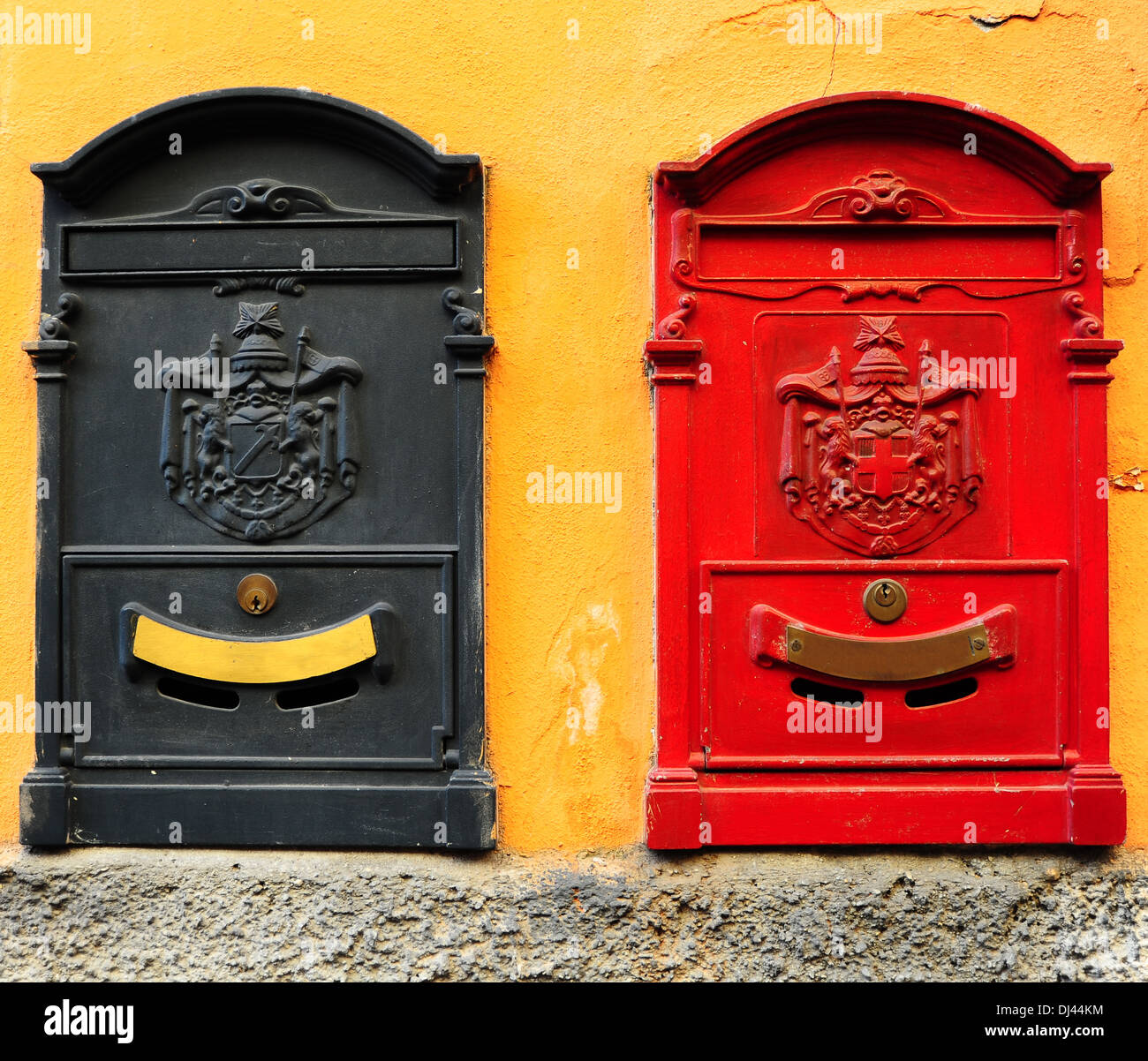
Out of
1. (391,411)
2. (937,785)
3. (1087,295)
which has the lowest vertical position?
(937,785)

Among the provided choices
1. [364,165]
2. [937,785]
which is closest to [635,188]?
[364,165]

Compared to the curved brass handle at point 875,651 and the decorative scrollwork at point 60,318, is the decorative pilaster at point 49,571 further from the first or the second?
the curved brass handle at point 875,651

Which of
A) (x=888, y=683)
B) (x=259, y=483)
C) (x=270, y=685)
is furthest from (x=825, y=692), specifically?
(x=259, y=483)

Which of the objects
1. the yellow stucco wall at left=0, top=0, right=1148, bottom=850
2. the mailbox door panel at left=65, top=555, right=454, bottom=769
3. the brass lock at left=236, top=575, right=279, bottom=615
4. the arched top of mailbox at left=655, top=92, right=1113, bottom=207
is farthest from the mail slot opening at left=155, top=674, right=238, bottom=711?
the arched top of mailbox at left=655, top=92, right=1113, bottom=207

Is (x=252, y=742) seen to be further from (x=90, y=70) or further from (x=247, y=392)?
(x=90, y=70)

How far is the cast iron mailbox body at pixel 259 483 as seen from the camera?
2664 mm

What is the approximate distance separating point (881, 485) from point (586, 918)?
1490mm

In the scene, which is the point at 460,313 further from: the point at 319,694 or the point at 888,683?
the point at 888,683

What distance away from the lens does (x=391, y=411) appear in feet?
8.87

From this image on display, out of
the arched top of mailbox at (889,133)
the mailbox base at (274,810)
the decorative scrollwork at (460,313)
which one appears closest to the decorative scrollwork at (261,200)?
the decorative scrollwork at (460,313)

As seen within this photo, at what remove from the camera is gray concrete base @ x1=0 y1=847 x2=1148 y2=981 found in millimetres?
2617

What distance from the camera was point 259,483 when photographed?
8.81 ft

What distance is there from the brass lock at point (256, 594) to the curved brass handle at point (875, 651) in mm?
1391

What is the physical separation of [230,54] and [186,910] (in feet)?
8.27
